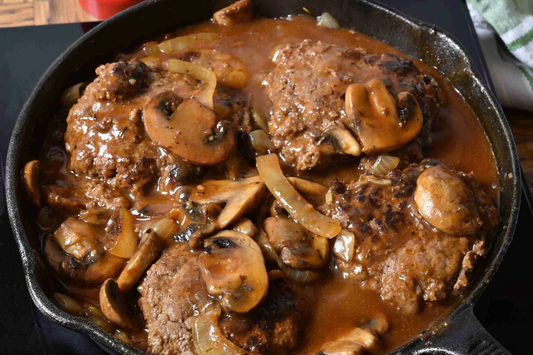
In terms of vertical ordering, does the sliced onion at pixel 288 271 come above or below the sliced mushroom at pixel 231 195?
below

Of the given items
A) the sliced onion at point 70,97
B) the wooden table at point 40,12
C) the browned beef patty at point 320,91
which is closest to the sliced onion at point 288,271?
the browned beef patty at point 320,91

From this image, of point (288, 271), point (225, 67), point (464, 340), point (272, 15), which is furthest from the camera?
point (272, 15)

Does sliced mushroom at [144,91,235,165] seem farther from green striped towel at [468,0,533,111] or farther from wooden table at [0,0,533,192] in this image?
green striped towel at [468,0,533,111]

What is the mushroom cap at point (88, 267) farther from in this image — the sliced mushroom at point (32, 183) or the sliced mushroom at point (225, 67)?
the sliced mushroom at point (225, 67)

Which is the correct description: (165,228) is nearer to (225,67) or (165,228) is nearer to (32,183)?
(32,183)

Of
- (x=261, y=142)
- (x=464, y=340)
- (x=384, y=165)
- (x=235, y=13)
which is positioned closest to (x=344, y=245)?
(x=384, y=165)

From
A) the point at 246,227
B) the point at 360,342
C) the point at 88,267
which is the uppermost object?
the point at 246,227

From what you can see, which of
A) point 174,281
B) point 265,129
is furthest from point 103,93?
point 174,281
